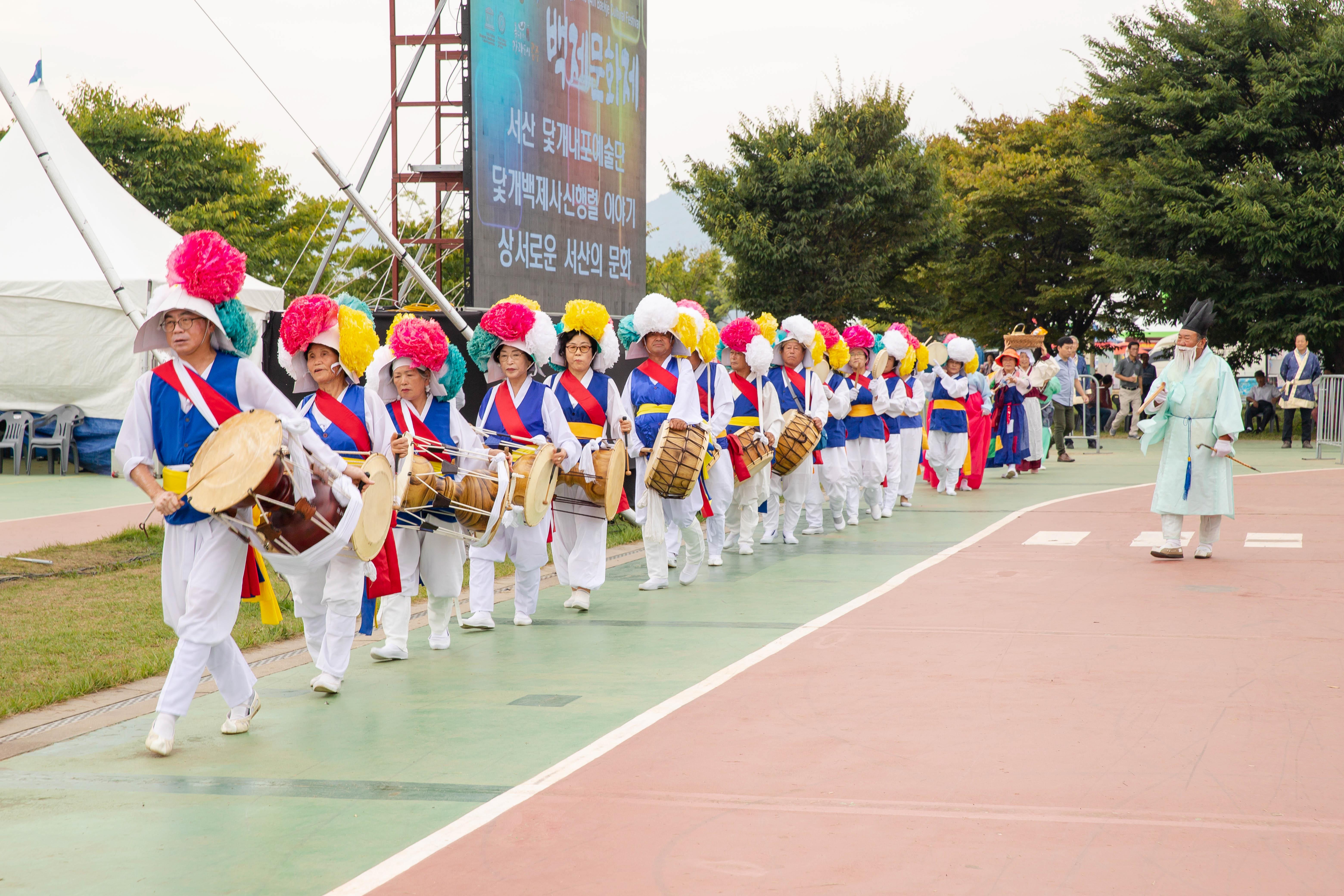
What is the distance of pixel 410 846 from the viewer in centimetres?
431

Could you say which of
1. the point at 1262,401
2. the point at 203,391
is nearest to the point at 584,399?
the point at 203,391

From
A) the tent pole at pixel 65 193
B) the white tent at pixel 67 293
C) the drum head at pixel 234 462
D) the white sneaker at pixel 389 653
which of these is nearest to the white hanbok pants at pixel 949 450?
the white tent at pixel 67 293

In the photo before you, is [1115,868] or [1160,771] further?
[1160,771]

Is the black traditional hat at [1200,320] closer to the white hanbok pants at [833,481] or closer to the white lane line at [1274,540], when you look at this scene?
the white lane line at [1274,540]

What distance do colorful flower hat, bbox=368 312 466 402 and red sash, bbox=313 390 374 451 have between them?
0.55m

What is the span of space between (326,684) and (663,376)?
13.6ft

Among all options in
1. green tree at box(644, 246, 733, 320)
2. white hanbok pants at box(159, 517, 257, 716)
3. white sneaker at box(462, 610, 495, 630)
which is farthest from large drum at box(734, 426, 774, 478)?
green tree at box(644, 246, 733, 320)

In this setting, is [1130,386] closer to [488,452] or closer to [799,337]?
[799,337]

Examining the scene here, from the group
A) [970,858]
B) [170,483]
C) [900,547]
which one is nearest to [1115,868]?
[970,858]

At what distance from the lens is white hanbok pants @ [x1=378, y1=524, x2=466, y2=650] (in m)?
7.38

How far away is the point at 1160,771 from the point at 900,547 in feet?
23.0

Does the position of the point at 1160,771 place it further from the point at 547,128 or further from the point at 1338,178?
the point at 1338,178

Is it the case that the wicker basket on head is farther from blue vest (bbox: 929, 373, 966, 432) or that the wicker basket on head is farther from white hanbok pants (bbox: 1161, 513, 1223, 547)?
white hanbok pants (bbox: 1161, 513, 1223, 547)

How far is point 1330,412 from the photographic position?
21922 millimetres
